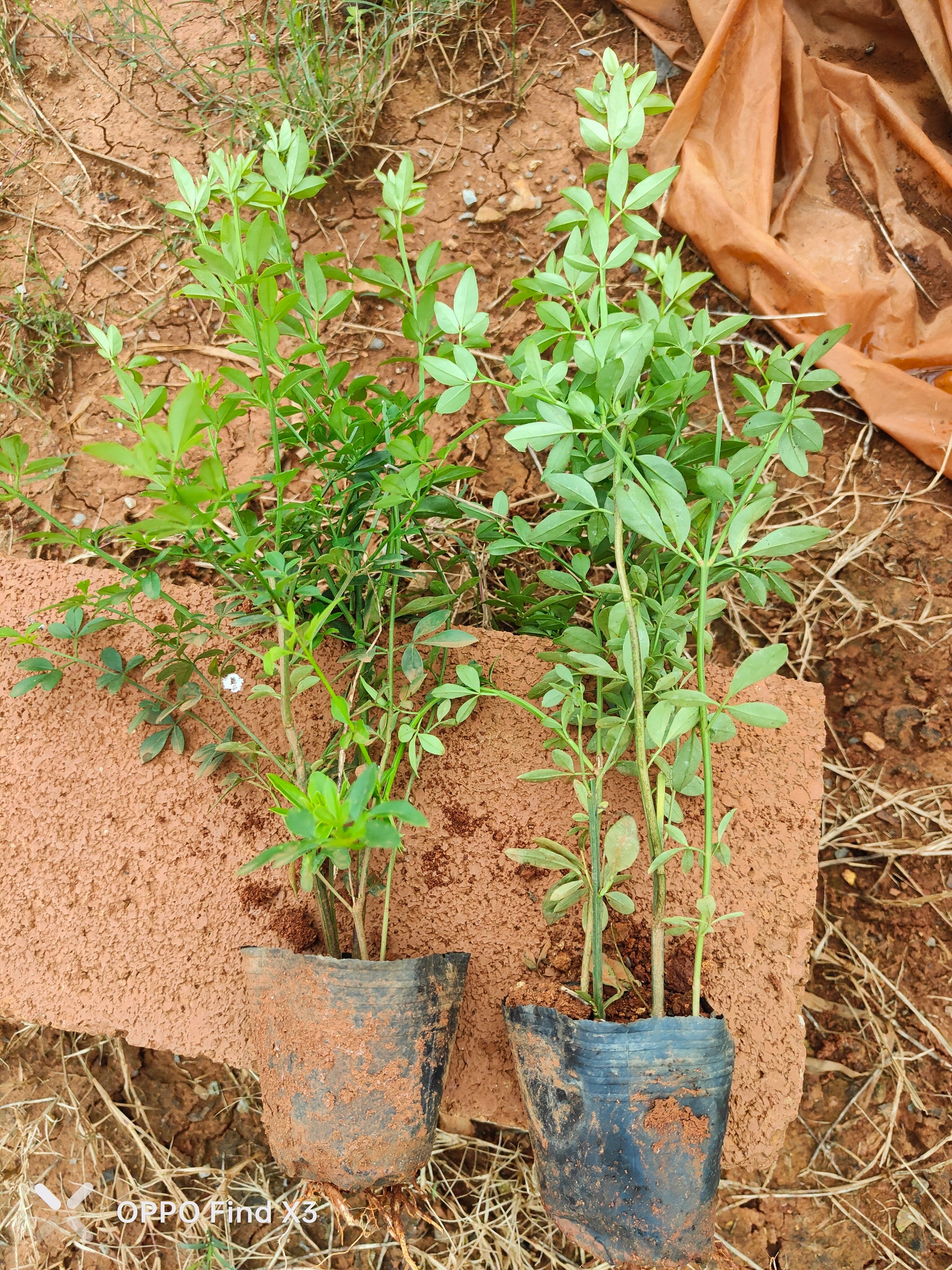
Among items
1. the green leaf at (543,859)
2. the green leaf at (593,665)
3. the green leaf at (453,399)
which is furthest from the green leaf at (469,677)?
the green leaf at (453,399)

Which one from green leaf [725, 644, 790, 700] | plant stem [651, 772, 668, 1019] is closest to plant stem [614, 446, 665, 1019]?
plant stem [651, 772, 668, 1019]

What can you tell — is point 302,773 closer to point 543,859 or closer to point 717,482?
point 543,859

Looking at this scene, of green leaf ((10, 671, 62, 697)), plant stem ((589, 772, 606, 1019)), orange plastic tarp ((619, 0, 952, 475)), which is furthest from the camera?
orange plastic tarp ((619, 0, 952, 475))

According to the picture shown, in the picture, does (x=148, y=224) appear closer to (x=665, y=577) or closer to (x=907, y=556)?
(x=665, y=577)

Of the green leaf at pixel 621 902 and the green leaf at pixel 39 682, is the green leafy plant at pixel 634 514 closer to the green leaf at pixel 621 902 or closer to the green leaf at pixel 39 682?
the green leaf at pixel 621 902

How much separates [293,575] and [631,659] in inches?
17.1

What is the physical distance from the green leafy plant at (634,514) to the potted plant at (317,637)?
142 millimetres

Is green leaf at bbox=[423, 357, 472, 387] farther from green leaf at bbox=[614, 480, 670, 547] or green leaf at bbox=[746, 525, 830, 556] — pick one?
green leaf at bbox=[746, 525, 830, 556]

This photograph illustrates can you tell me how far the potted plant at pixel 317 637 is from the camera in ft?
3.34

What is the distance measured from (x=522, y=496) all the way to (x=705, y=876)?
3.43 ft

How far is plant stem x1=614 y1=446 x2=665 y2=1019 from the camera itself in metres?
1.01

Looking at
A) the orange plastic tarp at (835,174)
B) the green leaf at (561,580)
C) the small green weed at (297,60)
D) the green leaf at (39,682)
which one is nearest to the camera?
the green leaf at (561,580)

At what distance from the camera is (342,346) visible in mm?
1964

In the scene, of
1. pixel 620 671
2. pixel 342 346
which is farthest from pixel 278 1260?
pixel 342 346
